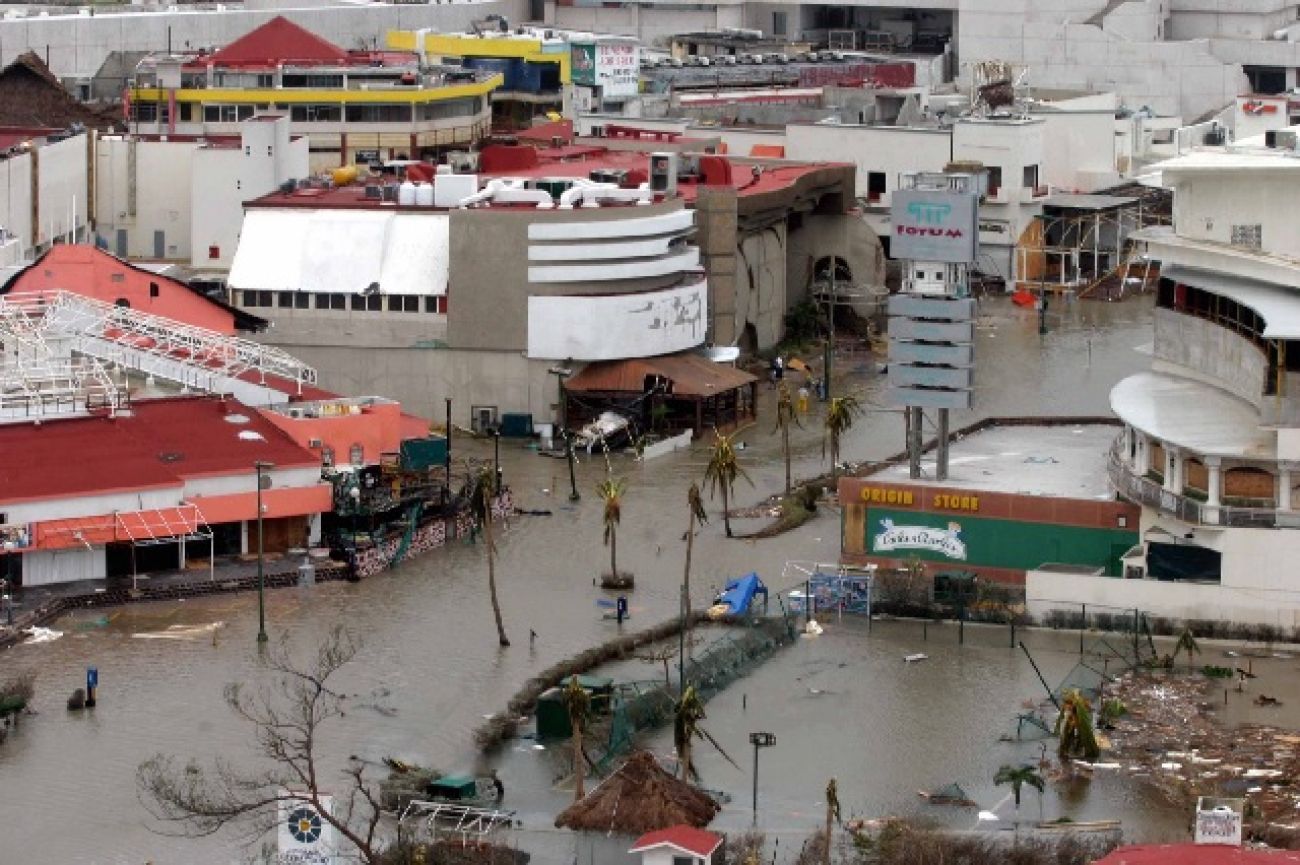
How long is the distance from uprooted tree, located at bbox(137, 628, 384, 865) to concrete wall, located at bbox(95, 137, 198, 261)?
3430 centimetres

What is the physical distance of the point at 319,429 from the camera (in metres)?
62.8

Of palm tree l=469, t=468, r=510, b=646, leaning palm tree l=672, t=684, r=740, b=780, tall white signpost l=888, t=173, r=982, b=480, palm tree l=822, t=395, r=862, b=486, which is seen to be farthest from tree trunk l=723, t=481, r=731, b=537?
leaning palm tree l=672, t=684, r=740, b=780

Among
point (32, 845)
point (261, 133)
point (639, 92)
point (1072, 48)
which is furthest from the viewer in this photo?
point (1072, 48)

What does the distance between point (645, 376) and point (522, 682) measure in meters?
19.3

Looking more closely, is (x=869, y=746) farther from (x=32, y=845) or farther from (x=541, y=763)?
(x=32, y=845)

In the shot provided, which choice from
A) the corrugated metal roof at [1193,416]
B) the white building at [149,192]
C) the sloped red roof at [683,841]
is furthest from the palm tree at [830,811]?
the white building at [149,192]

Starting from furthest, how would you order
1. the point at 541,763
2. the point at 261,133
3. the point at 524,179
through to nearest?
1. the point at 261,133
2. the point at 524,179
3. the point at 541,763

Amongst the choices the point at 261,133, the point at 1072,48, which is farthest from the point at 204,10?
the point at 261,133

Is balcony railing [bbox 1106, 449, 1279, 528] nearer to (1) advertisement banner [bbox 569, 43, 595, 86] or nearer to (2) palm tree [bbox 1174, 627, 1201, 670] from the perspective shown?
(2) palm tree [bbox 1174, 627, 1201, 670]

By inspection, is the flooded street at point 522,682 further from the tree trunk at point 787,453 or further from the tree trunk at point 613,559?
the tree trunk at point 787,453

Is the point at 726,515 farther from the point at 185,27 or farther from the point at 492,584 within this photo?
the point at 185,27

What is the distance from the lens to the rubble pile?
157 feet

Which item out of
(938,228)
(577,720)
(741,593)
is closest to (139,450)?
(741,593)

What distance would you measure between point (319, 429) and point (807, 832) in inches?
768
